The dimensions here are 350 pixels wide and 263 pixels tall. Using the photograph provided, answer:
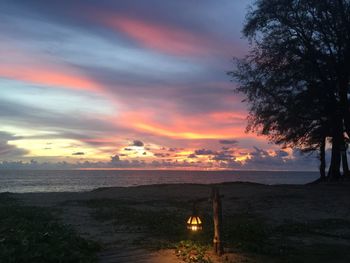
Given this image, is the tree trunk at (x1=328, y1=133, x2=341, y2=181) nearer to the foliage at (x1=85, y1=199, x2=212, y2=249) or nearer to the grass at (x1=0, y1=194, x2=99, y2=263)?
the foliage at (x1=85, y1=199, x2=212, y2=249)

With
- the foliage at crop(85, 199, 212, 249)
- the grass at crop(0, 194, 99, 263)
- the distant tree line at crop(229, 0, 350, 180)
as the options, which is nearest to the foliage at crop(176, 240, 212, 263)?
the foliage at crop(85, 199, 212, 249)

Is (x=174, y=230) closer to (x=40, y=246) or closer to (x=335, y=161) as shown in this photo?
(x=40, y=246)

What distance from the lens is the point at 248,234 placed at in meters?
15.4

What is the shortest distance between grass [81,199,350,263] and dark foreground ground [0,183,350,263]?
3cm

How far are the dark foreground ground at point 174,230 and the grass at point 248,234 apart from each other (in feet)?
0.08

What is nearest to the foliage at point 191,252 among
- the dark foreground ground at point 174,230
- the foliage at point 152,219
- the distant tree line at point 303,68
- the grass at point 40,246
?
the dark foreground ground at point 174,230

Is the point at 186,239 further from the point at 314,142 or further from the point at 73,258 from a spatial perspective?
the point at 314,142

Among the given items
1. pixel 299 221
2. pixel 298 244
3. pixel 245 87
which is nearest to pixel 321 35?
pixel 245 87

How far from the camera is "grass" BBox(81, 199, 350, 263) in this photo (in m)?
13.6

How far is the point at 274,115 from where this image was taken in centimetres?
3609

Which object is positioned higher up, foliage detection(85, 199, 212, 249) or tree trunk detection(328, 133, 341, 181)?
tree trunk detection(328, 133, 341, 181)

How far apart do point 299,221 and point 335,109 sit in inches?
685

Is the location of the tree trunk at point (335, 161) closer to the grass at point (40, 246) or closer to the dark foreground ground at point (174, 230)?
the dark foreground ground at point (174, 230)

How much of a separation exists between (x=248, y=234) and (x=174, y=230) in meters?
2.51
